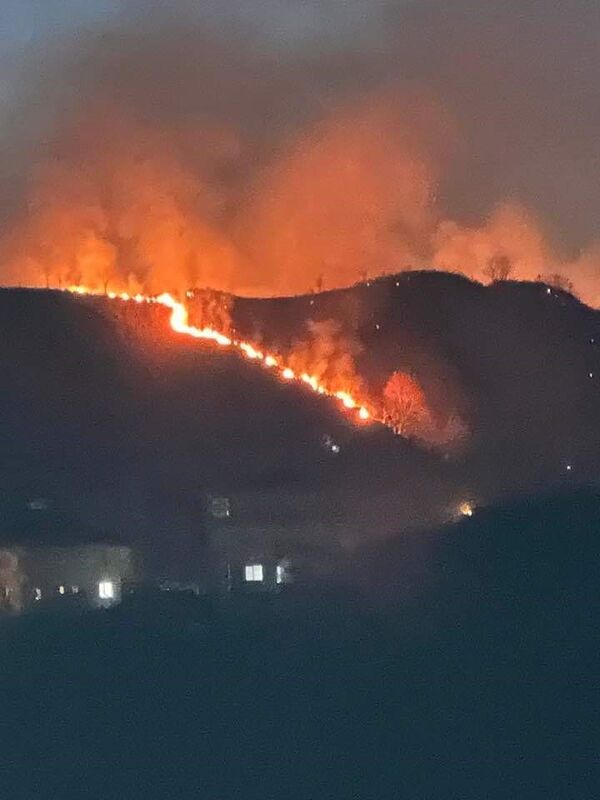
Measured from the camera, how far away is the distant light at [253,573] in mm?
1602

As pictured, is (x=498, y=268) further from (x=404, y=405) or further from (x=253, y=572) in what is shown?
(x=253, y=572)

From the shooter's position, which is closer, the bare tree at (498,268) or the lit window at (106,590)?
the lit window at (106,590)

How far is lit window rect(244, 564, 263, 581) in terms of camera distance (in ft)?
5.25

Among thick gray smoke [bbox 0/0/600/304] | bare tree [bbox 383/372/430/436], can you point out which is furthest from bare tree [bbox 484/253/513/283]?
bare tree [bbox 383/372/430/436]

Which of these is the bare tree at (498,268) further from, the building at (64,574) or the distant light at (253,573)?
the building at (64,574)

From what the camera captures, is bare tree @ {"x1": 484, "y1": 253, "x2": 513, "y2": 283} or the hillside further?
bare tree @ {"x1": 484, "y1": 253, "x2": 513, "y2": 283}

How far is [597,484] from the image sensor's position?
1.67m

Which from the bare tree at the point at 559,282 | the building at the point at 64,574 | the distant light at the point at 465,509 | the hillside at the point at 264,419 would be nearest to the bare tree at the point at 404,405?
the hillside at the point at 264,419

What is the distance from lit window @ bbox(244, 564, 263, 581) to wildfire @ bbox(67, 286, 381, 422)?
27 cm

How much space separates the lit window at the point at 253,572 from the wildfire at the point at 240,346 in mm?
273

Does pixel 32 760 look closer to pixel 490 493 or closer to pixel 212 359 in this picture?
pixel 212 359

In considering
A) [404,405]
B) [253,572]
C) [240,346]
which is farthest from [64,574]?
[404,405]

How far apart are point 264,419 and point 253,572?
0.76 feet

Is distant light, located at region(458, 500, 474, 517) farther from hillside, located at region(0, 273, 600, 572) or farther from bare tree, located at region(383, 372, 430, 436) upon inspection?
bare tree, located at region(383, 372, 430, 436)
